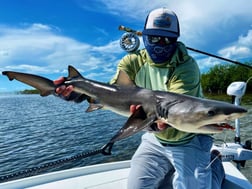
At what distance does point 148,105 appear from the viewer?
2742 mm

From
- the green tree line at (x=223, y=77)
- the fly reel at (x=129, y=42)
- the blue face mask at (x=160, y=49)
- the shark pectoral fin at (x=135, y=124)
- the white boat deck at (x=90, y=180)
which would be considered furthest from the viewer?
the green tree line at (x=223, y=77)

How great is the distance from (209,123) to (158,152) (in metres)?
1.37

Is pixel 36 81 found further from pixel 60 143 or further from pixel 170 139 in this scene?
pixel 60 143

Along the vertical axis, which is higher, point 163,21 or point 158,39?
point 163,21

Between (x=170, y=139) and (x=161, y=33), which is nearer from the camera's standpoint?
(x=161, y=33)

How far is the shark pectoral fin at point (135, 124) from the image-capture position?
8.10 ft

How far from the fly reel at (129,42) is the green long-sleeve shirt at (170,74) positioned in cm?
38

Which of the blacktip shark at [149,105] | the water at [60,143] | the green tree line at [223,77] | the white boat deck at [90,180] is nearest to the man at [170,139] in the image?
the blacktip shark at [149,105]

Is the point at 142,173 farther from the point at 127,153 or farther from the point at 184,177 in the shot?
the point at 127,153

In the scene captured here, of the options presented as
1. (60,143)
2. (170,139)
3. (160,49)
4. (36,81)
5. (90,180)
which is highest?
(160,49)

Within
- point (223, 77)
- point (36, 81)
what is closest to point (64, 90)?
point (36, 81)

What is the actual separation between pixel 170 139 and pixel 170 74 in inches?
27.7

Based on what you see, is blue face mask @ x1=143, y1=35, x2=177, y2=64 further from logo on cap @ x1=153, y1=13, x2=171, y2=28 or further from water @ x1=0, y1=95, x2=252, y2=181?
water @ x1=0, y1=95, x2=252, y2=181

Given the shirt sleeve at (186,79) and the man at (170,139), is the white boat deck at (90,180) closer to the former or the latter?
the man at (170,139)
